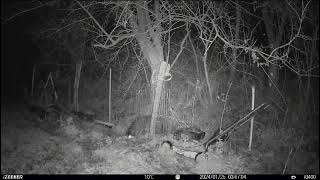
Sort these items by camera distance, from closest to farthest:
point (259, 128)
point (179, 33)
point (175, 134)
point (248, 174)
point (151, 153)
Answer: point (248, 174)
point (151, 153)
point (175, 134)
point (259, 128)
point (179, 33)

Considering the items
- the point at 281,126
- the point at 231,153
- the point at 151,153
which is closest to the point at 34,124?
the point at 151,153

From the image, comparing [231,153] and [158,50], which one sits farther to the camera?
[158,50]

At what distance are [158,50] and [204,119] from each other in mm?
2416

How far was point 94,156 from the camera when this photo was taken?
24.3 ft

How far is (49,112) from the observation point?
33.9ft

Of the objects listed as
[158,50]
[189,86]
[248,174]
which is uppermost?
[158,50]

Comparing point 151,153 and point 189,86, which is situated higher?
point 189,86

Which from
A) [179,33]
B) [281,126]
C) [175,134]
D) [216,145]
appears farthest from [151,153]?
[179,33]

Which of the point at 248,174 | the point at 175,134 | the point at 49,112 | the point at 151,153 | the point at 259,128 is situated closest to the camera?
the point at 248,174

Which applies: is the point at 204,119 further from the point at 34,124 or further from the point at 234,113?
the point at 34,124

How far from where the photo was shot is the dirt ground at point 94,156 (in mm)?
6766

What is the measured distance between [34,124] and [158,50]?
441 centimetres

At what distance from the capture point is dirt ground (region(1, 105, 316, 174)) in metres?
6.77

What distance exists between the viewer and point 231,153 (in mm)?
7754
